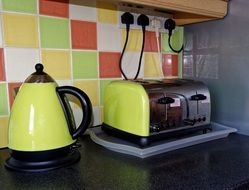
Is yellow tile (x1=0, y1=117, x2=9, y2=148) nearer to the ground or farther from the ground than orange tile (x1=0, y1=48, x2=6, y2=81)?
nearer to the ground

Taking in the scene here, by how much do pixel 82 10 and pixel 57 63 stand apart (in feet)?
0.72

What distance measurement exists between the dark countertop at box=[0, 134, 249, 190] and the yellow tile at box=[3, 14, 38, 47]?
13.8 inches

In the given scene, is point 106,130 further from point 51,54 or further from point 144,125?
point 51,54

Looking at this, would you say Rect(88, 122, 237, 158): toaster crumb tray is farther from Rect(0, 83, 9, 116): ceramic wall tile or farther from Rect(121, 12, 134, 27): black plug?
Rect(121, 12, 134, 27): black plug

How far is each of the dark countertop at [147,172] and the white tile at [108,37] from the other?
42 cm

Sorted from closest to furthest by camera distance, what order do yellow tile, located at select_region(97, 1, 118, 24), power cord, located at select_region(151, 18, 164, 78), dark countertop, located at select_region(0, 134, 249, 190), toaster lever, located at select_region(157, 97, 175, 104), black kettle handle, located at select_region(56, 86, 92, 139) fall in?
dark countertop, located at select_region(0, 134, 249, 190)
black kettle handle, located at select_region(56, 86, 92, 139)
toaster lever, located at select_region(157, 97, 175, 104)
yellow tile, located at select_region(97, 1, 118, 24)
power cord, located at select_region(151, 18, 164, 78)

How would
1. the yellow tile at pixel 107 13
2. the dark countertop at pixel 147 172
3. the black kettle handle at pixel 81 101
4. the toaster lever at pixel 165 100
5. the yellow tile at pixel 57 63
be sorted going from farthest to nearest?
the yellow tile at pixel 107 13, the yellow tile at pixel 57 63, the toaster lever at pixel 165 100, the black kettle handle at pixel 81 101, the dark countertop at pixel 147 172

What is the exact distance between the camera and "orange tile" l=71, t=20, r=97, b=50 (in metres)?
0.90

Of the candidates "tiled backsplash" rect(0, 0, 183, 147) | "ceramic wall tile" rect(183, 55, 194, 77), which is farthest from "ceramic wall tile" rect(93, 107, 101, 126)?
"ceramic wall tile" rect(183, 55, 194, 77)

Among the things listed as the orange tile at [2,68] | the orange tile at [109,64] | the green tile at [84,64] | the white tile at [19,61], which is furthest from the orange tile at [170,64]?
the orange tile at [2,68]

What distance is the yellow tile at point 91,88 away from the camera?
94 centimetres

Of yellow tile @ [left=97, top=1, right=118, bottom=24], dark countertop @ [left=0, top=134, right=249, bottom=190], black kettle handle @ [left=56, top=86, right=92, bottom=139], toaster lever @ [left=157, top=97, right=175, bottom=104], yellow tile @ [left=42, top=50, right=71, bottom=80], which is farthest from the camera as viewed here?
yellow tile @ [left=97, top=1, right=118, bottom=24]

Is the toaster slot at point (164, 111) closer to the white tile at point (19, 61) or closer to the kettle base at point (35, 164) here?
the kettle base at point (35, 164)

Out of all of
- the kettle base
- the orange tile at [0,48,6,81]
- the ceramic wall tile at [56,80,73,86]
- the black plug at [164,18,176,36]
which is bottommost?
the kettle base
